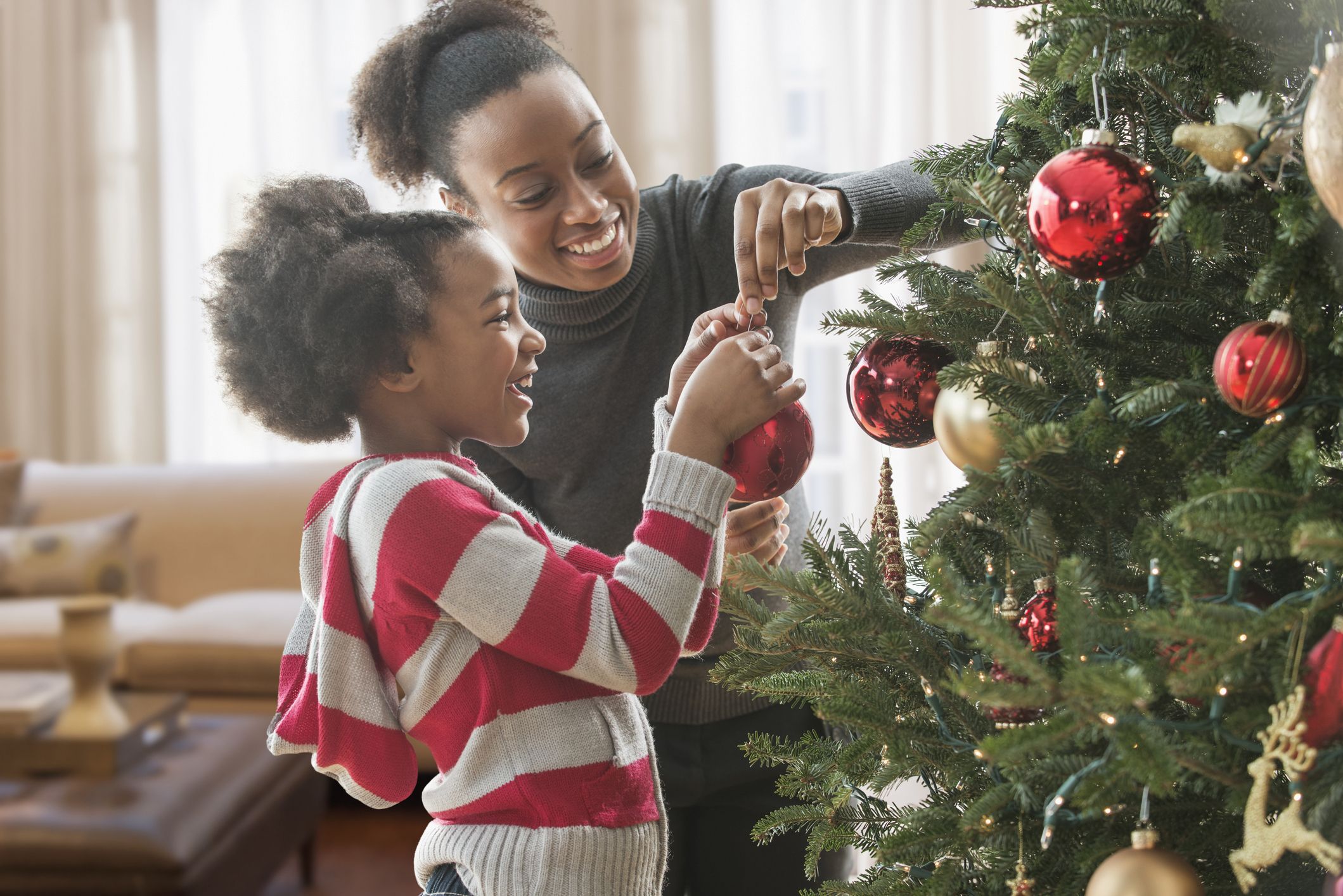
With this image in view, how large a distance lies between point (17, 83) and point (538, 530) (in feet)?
10.5

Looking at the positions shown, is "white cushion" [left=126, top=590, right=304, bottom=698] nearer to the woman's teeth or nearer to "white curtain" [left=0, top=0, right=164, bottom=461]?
"white curtain" [left=0, top=0, right=164, bottom=461]

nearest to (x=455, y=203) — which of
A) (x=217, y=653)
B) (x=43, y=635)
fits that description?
(x=217, y=653)

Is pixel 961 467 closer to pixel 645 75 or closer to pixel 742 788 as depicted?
pixel 742 788

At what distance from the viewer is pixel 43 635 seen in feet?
9.77

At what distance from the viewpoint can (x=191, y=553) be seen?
3.14 metres

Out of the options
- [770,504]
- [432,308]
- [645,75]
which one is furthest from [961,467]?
[645,75]

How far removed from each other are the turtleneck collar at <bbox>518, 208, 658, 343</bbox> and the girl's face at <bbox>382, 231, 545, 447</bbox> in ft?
0.80

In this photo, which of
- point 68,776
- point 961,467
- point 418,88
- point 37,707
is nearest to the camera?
point 961,467

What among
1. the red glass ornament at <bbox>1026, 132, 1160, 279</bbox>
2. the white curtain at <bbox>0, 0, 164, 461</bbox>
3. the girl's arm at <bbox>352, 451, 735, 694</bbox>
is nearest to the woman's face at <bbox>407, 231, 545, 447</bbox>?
the girl's arm at <bbox>352, 451, 735, 694</bbox>

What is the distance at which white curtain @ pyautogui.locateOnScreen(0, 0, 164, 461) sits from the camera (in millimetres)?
3229

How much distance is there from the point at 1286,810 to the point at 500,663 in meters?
0.49

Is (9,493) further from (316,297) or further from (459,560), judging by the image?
(459,560)

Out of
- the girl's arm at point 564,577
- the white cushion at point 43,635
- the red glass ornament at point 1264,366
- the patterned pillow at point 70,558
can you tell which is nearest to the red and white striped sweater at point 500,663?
the girl's arm at point 564,577

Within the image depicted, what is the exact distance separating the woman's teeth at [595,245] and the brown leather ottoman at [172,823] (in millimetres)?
1864
